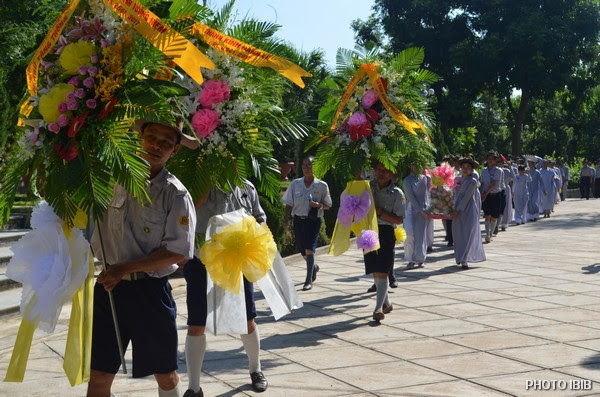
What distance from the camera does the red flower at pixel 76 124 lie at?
414cm

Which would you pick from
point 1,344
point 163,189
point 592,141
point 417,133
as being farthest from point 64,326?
point 592,141

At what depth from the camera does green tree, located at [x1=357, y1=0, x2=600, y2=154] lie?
117 feet

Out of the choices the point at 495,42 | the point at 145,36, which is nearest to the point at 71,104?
the point at 145,36

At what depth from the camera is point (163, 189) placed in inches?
183

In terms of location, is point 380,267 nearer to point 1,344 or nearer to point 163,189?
point 1,344

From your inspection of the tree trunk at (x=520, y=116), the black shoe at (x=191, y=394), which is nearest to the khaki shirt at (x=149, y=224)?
the black shoe at (x=191, y=394)

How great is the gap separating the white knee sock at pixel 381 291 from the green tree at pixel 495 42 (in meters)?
27.9

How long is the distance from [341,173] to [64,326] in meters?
3.26

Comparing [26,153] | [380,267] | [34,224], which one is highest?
[26,153]

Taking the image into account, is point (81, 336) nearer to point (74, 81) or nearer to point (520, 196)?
point (74, 81)

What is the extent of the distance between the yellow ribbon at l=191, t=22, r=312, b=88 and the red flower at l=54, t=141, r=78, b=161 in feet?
3.87

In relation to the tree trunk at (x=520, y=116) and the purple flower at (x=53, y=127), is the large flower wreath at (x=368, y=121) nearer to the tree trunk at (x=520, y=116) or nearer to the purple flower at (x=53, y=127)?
the purple flower at (x=53, y=127)

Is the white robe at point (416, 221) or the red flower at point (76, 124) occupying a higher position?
the red flower at point (76, 124)

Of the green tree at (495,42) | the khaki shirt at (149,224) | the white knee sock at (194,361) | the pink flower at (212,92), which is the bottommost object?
the white knee sock at (194,361)
